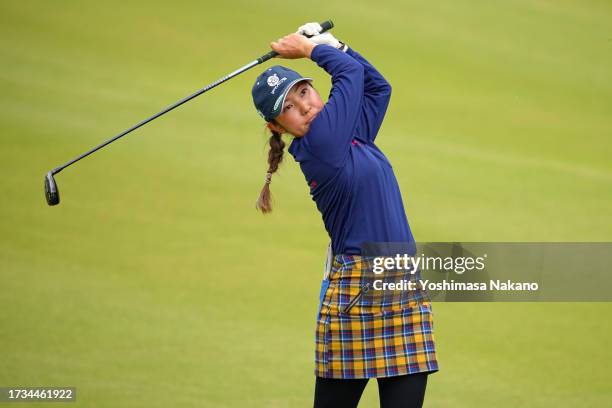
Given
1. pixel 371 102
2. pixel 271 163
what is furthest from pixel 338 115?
pixel 271 163

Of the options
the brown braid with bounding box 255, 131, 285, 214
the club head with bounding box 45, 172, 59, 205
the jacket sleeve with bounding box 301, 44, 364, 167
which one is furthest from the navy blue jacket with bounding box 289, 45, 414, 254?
the club head with bounding box 45, 172, 59, 205

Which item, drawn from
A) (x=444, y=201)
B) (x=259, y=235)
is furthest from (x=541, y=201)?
(x=259, y=235)

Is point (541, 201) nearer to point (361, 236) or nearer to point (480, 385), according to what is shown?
point (480, 385)

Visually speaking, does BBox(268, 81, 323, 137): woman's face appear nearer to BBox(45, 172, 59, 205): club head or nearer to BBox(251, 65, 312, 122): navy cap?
BBox(251, 65, 312, 122): navy cap

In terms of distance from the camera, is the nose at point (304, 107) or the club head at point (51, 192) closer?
the nose at point (304, 107)

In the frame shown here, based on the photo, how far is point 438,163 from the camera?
577 cm

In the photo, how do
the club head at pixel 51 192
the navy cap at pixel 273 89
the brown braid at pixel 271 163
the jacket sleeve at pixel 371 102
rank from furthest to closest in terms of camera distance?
the club head at pixel 51 192, the brown braid at pixel 271 163, the jacket sleeve at pixel 371 102, the navy cap at pixel 273 89

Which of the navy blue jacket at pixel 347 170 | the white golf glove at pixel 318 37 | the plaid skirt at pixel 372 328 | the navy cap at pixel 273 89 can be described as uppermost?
the white golf glove at pixel 318 37

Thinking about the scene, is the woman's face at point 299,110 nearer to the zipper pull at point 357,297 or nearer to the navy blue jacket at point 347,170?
the navy blue jacket at point 347,170

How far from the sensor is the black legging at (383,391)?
97.6 inches

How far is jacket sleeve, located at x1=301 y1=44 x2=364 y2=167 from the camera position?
242cm

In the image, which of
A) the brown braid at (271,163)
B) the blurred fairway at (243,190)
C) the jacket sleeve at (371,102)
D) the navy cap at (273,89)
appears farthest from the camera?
the blurred fairway at (243,190)

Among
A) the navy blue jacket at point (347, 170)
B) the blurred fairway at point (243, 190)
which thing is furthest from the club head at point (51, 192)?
the navy blue jacket at point (347, 170)

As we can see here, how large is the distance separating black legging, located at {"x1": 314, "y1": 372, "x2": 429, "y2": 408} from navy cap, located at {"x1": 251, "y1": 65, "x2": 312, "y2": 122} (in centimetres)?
73
